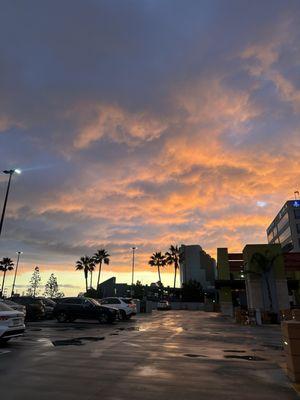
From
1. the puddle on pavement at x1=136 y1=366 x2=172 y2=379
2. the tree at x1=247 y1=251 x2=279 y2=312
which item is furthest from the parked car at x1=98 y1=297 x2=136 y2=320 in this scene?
the puddle on pavement at x1=136 y1=366 x2=172 y2=379

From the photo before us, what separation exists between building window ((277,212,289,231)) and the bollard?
268 feet

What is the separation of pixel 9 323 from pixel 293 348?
29.3 ft

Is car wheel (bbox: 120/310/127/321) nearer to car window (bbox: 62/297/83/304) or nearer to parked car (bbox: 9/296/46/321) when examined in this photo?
car window (bbox: 62/297/83/304)

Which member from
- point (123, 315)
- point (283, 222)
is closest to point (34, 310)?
point (123, 315)

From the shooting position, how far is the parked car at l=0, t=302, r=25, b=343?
1177cm

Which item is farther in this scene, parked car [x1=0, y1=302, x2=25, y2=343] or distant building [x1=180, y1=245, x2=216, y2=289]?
distant building [x1=180, y1=245, x2=216, y2=289]

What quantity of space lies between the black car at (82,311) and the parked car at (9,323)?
11870mm

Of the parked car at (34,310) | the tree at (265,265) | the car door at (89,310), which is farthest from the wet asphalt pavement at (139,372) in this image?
the tree at (265,265)

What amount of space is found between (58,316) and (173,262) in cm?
6710

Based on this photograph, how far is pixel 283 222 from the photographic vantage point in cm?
8869

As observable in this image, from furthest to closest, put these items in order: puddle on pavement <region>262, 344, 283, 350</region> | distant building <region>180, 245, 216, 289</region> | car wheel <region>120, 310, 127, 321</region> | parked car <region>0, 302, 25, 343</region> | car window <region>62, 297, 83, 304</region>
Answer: distant building <region>180, 245, 216, 289</region> < car wheel <region>120, 310, 127, 321</region> < car window <region>62, 297, 83, 304</region> < puddle on pavement <region>262, 344, 283, 350</region> < parked car <region>0, 302, 25, 343</region>

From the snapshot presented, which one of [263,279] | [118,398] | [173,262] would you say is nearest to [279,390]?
[118,398]

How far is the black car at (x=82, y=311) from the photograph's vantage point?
2411cm

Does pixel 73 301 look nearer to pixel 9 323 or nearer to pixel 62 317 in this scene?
pixel 62 317
